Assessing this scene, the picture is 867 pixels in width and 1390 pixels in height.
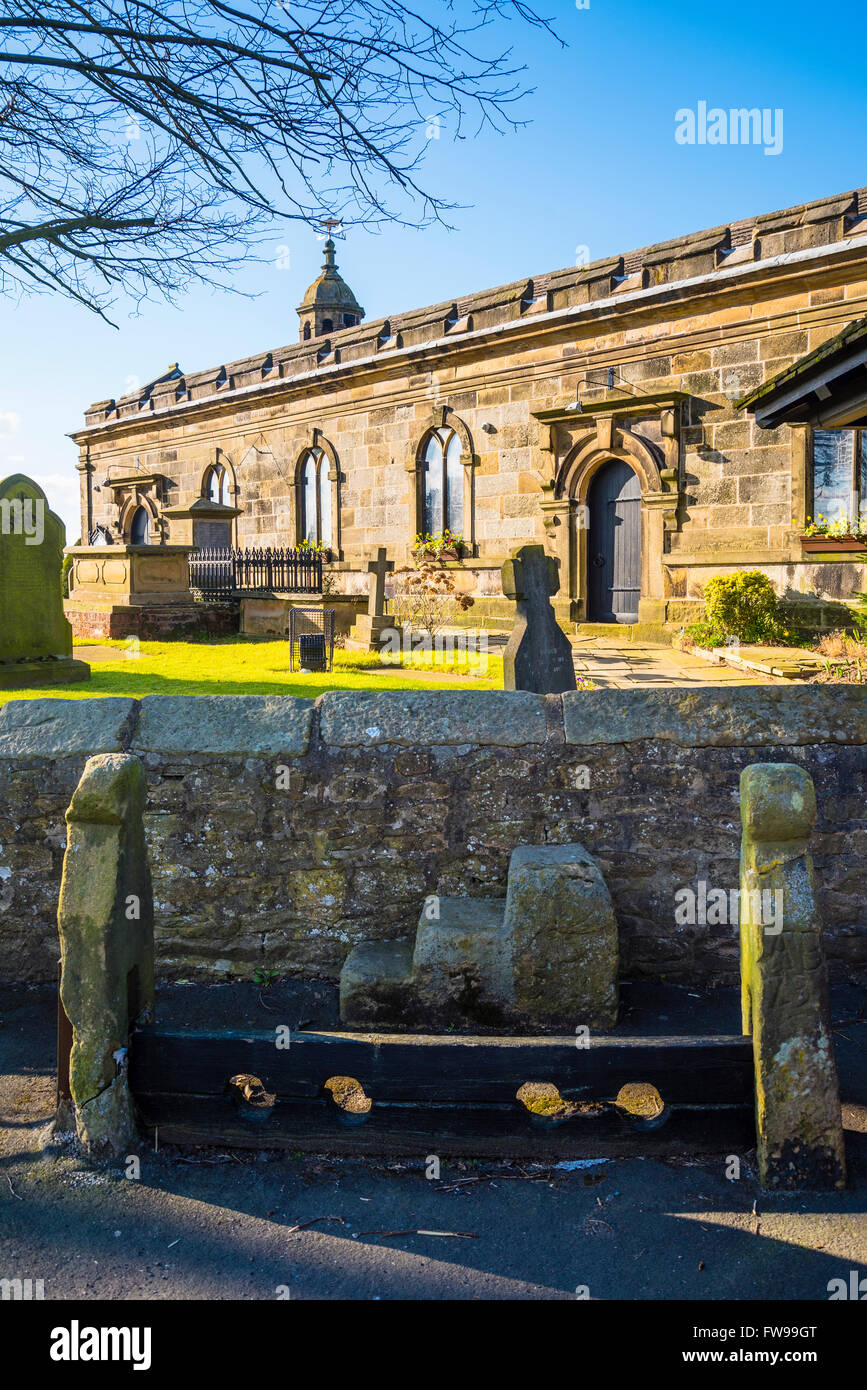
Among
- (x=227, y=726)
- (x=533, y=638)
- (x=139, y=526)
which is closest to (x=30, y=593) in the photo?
(x=533, y=638)

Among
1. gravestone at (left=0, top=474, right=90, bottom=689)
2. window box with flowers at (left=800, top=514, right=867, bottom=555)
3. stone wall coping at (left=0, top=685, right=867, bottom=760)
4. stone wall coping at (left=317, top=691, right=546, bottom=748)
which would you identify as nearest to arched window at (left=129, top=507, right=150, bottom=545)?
gravestone at (left=0, top=474, right=90, bottom=689)

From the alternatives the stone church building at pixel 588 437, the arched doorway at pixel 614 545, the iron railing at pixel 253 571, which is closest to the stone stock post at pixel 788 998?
the stone church building at pixel 588 437

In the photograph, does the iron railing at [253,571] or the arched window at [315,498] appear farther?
the arched window at [315,498]

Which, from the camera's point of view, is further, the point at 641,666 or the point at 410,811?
the point at 641,666

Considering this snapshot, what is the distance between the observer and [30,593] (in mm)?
11141

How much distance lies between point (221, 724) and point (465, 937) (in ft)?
4.44

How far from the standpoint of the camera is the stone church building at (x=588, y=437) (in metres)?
13.4

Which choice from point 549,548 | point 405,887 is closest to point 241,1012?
point 405,887

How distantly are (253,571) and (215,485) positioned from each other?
6.36m

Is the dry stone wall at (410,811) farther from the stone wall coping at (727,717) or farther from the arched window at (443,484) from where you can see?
the arched window at (443,484)

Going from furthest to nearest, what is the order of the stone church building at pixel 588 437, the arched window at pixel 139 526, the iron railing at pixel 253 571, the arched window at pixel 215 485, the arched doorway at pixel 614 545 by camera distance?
the arched window at pixel 139 526, the arched window at pixel 215 485, the iron railing at pixel 253 571, the arched doorway at pixel 614 545, the stone church building at pixel 588 437

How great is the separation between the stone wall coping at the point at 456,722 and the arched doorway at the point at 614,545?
1205 centimetres

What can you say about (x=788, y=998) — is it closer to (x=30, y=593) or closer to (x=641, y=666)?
(x=641, y=666)

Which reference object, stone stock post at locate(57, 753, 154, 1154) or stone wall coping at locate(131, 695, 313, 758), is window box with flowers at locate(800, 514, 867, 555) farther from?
stone stock post at locate(57, 753, 154, 1154)
